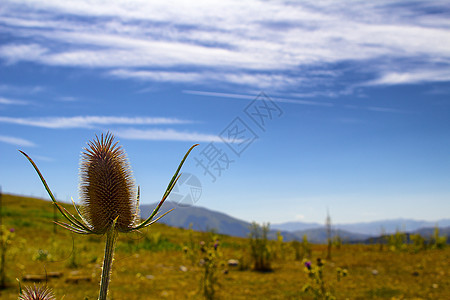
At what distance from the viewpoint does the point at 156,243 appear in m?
16.0

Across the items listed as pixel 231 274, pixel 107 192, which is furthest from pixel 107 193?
pixel 231 274

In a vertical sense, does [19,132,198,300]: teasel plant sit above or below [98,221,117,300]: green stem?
above

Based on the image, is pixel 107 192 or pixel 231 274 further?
pixel 231 274

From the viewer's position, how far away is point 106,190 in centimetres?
200

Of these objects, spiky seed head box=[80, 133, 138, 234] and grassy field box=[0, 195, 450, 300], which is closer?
spiky seed head box=[80, 133, 138, 234]

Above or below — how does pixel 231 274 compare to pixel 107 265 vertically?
below

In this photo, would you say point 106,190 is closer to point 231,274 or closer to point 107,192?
point 107,192

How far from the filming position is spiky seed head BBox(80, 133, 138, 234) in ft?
6.40

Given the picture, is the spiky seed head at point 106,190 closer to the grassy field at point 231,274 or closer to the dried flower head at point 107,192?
the dried flower head at point 107,192

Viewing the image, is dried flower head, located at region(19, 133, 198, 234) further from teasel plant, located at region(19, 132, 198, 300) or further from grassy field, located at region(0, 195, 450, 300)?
grassy field, located at region(0, 195, 450, 300)

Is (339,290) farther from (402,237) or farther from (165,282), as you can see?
(402,237)

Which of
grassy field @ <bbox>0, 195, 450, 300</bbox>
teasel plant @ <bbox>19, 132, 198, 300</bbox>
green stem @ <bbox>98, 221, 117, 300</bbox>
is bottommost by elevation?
grassy field @ <bbox>0, 195, 450, 300</bbox>

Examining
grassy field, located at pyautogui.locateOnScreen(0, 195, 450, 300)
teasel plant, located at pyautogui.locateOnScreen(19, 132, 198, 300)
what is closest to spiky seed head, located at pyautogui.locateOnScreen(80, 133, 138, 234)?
teasel plant, located at pyautogui.locateOnScreen(19, 132, 198, 300)

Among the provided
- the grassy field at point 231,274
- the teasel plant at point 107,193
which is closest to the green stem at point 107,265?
the teasel plant at point 107,193
